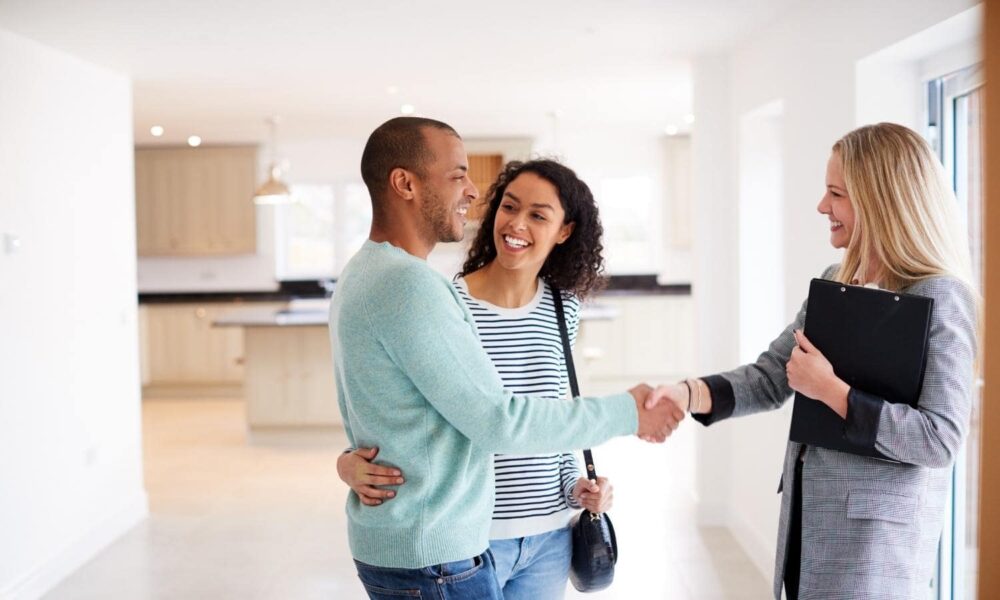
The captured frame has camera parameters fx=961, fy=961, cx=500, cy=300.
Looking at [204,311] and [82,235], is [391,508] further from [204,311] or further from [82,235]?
[204,311]

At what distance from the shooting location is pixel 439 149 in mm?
1658

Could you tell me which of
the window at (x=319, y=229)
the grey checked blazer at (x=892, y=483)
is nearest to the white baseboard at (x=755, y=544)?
the grey checked blazer at (x=892, y=483)

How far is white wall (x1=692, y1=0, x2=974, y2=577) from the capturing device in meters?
3.22

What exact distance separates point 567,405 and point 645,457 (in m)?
5.55

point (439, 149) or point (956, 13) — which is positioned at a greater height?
point (956, 13)

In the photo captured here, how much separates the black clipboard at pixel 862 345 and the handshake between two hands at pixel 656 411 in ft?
0.75

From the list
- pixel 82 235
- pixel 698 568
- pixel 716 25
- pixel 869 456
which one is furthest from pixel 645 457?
pixel 869 456

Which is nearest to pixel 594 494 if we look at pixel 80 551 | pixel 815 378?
pixel 815 378

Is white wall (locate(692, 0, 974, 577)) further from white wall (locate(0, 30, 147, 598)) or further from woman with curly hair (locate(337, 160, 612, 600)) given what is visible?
white wall (locate(0, 30, 147, 598))

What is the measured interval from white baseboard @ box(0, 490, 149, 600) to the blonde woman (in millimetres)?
3517

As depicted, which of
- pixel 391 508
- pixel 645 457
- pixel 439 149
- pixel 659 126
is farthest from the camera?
pixel 659 126

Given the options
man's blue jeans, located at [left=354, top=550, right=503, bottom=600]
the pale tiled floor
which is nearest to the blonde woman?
man's blue jeans, located at [left=354, top=550, right=503, bottom=600]

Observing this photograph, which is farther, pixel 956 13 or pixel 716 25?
pixel 716 25

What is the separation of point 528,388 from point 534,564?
14.3 inches
